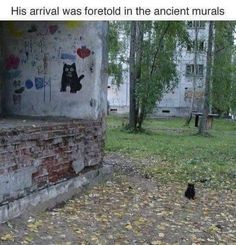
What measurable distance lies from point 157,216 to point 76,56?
3.05 metres

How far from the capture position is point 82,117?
27.6 ft

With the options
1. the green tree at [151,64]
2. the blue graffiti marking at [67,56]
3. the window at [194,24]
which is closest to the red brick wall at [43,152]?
the blue graffiti marking at [67,56]

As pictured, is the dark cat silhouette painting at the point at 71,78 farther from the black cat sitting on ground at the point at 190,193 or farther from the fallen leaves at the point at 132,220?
the black cat sitting on ground at the point at 190,193

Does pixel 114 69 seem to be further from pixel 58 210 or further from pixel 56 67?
pixel 58 210

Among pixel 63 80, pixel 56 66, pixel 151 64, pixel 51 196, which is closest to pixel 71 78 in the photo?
pixel 63 80

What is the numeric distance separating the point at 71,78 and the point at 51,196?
2278 millimetres

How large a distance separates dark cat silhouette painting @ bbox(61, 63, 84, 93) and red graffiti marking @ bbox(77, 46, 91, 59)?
0.67 feet

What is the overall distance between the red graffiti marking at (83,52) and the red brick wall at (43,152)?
1.11m

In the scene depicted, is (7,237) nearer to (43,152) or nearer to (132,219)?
(43,152)

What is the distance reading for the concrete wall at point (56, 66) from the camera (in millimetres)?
8297

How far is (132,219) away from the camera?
6625mm

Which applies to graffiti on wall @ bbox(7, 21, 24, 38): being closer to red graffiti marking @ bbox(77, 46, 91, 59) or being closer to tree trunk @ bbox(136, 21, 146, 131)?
red graffiti marking @ bbox(77, 46, 91, 59)

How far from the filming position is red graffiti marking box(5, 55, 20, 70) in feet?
27.9

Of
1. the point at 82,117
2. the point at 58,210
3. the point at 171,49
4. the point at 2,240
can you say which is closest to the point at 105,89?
the point at 82,117
